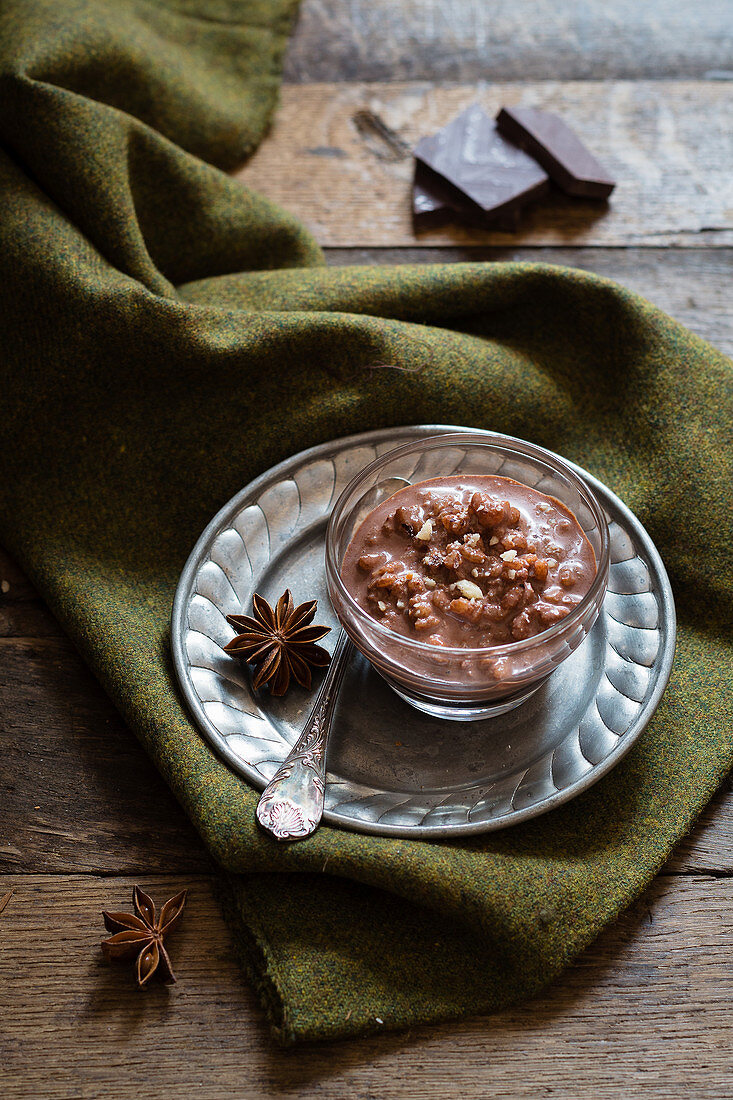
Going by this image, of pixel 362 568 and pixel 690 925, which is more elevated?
pixel 362 568

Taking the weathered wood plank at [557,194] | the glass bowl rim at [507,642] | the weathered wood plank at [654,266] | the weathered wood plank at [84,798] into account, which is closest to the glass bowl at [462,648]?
the glass bowl rim at [507,642]

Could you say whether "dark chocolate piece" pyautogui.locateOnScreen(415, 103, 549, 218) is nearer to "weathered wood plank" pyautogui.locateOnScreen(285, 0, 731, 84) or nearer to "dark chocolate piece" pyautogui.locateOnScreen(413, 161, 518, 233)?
"dark chocolate piece" pyautogui.locateOnScreen(413, 161, 518, 233)

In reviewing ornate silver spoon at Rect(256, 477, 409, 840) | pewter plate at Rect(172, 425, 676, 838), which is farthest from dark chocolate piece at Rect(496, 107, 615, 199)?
ornate silver spoon at Rect(256, 477, 409, 840)

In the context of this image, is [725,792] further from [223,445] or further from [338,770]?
[223,445]

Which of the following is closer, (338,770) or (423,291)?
(338,770)

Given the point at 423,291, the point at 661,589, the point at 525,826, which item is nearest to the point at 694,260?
the point at 423,291

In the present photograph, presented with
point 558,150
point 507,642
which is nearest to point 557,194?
point 558,150
